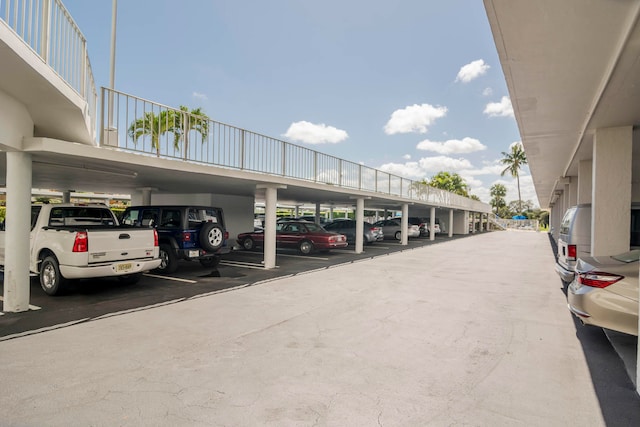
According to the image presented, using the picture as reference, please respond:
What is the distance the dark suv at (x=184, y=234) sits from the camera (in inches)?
370

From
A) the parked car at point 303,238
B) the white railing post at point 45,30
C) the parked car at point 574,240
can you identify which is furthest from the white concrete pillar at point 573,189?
the white railing post at point 45,30

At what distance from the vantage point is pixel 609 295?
409cm

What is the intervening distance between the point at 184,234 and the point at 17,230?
394 centimetres

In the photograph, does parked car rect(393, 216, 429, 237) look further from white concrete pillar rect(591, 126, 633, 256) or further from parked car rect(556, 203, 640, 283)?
parked car rect(556, 203, 640, 283)

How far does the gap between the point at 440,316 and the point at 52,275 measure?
732cm

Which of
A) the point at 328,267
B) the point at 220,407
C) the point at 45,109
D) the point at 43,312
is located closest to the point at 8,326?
the point at 43,312

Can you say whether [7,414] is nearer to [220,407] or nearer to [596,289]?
[220,407]

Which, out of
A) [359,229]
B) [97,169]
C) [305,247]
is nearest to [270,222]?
[305,247]

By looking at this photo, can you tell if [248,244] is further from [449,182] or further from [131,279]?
[449,182]

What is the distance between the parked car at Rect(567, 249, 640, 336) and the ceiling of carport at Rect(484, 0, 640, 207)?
276 cm

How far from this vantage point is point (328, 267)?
11242 millimetres

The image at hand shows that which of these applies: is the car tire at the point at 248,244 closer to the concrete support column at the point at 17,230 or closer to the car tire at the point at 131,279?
the car tire at the point at 131,279

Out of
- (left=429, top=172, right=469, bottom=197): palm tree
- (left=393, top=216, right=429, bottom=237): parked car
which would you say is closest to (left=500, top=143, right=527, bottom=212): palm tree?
(left=429, top=172, right=469, bottom=197): palm tree

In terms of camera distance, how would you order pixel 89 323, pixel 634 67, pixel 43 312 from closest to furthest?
pixel 634 67, pixel 89 323, pixel 43 312
